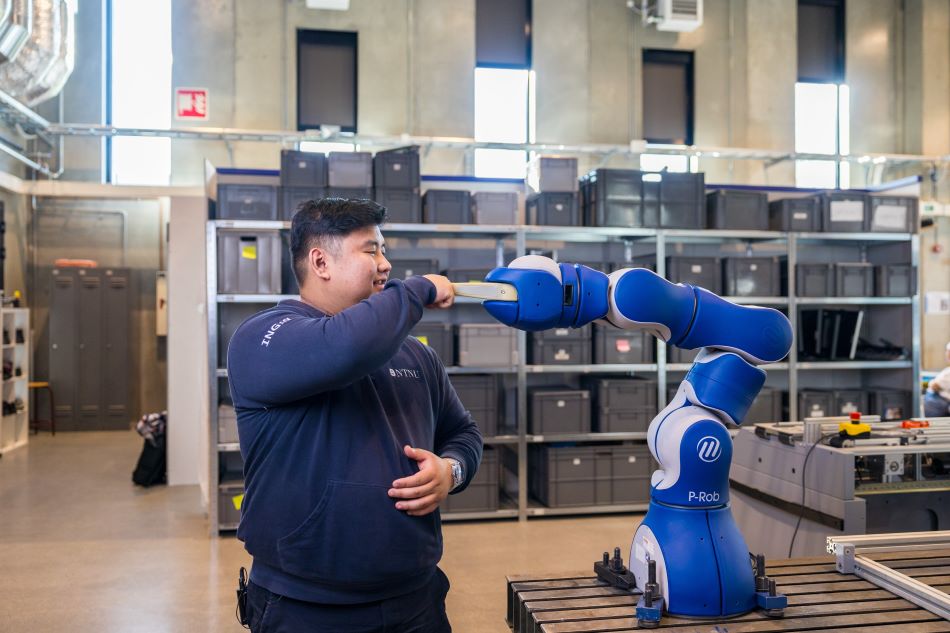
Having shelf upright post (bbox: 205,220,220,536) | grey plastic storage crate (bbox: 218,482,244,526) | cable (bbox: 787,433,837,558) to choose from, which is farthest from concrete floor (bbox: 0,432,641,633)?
cable (bbox: 787,433,837,558)

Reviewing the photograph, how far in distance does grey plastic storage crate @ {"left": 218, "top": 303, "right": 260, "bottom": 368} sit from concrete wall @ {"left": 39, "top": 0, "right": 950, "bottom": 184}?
12.0 ft

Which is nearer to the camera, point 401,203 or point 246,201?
point 246,201

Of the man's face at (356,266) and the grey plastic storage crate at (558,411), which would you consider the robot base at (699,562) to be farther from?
the grey plastic storage crate at (558,411)

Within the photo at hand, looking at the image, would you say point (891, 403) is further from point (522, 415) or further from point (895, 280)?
point (522, 415)

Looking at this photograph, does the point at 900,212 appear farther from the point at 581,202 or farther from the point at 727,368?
the point at 727,368

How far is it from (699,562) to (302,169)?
4147mm

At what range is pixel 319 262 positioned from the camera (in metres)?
1.60

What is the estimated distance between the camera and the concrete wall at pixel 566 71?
8.63 meters

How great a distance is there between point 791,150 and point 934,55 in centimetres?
234

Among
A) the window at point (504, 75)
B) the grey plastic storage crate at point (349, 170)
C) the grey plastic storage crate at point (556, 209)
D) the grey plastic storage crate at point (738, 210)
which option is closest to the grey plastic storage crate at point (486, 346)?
the grey plastic storage crate at point (556, 209)

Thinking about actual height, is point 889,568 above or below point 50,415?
above

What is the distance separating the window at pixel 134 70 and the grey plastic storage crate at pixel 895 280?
7.74m

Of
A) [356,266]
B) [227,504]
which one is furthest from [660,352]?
[356,266]

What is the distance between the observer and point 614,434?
5367mm
